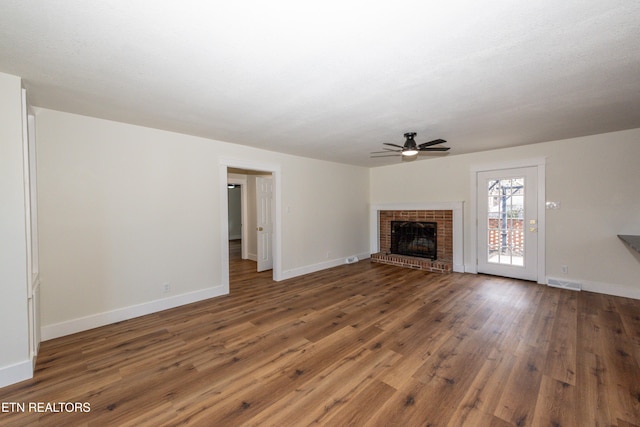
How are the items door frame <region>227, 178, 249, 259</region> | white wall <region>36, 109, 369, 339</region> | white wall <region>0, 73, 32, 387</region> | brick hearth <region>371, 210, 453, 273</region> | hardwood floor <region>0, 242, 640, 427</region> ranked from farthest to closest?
door frame <region>227, 178, 249, 259</region> < brick hearth <region>371, 210, 453, 273</region> < white wall <region>36, 109, 369, 339</region> < white wall <region>0, 73, 32, 387</region> < hardwood floor <region>0, 242, 640, 427</region>

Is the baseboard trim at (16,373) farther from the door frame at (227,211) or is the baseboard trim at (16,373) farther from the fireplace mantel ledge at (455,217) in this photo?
the fireplace mantel ledge at (455,217)

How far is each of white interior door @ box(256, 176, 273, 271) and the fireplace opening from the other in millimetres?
3175

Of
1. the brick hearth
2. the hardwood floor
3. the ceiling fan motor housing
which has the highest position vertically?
the ceiling fan motor housing

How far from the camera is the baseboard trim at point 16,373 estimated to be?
2047 mm

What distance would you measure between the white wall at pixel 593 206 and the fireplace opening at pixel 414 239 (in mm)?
1952

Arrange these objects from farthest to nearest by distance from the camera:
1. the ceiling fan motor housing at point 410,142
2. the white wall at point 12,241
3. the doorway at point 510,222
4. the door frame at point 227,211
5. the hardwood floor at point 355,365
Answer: the doorway at point 510,222
the door frame at point 227,211
the ceiling fan motor housing at point 410,142
the white wall at point 12,241
the hardwood floor at point 355,365

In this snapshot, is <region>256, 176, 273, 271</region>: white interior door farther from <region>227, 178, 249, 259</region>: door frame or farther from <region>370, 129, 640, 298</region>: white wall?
<region>370, 129, 640, 298</region>: white wall

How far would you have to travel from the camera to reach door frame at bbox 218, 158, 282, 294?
4.17 metres

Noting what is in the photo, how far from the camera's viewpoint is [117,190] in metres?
3.21

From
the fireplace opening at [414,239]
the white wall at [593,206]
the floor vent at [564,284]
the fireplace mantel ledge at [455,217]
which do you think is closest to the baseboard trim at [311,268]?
the fireplace opening at [414,239]

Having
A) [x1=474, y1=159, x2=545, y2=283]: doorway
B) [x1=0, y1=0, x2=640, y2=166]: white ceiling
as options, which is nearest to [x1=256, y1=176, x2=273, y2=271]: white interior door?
[x1=0, y1=0, x2=640, y2=166]: white ceiling

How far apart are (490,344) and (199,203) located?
13.3 ft

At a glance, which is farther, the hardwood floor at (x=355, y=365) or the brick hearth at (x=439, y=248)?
the brick hearth at (x=439, y=248)

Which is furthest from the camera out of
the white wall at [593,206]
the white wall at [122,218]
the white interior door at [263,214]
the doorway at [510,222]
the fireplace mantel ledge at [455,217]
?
the white interior door at [263,214]
